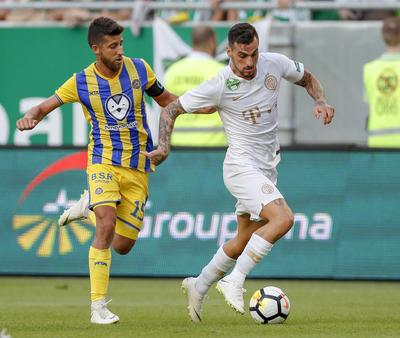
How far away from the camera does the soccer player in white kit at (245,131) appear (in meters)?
9.85

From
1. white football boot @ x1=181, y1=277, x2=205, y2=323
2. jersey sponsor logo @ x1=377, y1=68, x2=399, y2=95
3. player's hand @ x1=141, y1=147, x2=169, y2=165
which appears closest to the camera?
player's hand @ x1=141, y1=147, x2=169, y2=165

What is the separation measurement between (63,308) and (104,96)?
2.11 m

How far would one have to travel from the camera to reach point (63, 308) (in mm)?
11180

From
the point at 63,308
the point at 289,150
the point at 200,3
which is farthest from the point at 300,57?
the point at 63,308

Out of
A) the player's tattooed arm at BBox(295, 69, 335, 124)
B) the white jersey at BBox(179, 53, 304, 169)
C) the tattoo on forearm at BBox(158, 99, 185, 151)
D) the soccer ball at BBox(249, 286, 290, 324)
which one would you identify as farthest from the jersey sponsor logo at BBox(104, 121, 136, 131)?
the soccer ball at BBox(249, 286, 290, 324)

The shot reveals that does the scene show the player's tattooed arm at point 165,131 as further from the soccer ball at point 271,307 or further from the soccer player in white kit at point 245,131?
the soccer ball at point 271,307

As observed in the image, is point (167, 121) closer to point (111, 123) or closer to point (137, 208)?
point (111, 123)

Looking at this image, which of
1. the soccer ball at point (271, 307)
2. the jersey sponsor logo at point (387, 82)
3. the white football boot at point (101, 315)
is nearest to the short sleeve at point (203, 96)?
the soccer ball at point (271, 307)

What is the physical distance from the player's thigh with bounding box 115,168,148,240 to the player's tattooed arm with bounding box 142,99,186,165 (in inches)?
17.1

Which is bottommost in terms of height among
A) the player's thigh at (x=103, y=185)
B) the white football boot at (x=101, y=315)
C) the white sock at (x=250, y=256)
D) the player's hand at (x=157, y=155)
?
the white football boot at (x=101, y=315)

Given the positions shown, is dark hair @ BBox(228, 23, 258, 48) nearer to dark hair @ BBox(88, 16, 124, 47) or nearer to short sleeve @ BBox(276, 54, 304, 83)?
short sleeve @ BBox(276, 54, 304, 83)

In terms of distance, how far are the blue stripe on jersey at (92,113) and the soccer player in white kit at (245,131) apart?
2.06 ft

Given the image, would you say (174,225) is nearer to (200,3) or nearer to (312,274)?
(312,274)

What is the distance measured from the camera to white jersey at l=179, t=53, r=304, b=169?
10.0m
